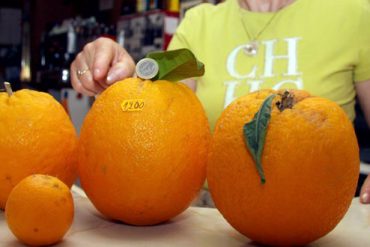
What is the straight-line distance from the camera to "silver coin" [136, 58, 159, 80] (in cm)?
52

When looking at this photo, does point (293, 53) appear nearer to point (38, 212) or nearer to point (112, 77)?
point (112, 77)

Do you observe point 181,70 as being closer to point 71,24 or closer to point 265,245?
point 265,245

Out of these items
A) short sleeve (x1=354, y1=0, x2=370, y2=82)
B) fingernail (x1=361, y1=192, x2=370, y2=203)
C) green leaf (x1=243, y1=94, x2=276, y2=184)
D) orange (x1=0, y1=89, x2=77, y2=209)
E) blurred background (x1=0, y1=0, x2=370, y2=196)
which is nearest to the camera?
green leaf (x1=243, y1=94, x2=276, y2=184)

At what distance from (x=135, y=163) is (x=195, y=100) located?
4.1 inches

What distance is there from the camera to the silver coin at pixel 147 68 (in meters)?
0.52

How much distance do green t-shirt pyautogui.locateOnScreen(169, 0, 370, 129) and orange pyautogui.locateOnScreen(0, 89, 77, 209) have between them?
1.97 feet

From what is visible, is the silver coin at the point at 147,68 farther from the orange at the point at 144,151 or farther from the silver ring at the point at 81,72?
the silver ring at the point at 81,72

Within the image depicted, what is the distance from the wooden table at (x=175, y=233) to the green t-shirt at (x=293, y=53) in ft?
1.72

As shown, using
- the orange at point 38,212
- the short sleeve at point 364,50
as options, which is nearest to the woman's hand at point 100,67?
the orange at point 38,212

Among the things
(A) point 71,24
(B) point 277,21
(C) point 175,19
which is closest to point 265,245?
(B) point 277,21

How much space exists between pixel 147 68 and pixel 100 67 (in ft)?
0.58

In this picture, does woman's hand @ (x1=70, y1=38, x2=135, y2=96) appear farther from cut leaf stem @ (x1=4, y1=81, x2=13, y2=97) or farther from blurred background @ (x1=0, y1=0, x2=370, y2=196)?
Result: blurred background @ (x1=0, y1=0, x2=370, y2=196)

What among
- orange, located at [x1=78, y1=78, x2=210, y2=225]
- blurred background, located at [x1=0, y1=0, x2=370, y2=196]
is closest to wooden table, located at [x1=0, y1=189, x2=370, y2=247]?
orange, located at [x1=78, y1=78, x2=210, y2=225]

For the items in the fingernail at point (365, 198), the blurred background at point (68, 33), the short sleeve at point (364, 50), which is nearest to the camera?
the fingernail at point (365, 198)
